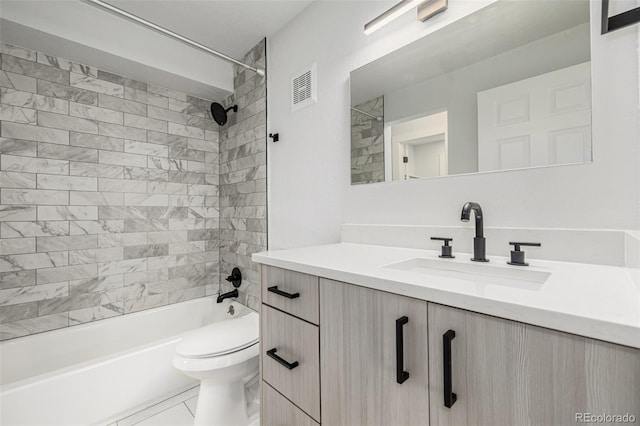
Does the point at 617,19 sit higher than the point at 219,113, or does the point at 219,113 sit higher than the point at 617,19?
the point at 219,113

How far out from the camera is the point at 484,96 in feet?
3.68

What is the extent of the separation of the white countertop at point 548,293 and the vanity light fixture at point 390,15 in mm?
1149

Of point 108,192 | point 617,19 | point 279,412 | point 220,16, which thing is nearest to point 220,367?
point 279,412

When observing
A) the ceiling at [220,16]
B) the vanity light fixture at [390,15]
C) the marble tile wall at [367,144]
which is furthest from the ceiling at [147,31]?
the marble tile wall at [367,144]

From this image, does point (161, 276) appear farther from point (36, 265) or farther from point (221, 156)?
point (221, 156)

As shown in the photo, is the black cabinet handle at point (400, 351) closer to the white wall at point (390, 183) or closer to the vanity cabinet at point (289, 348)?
the vanity cabinet at point (289, 348)

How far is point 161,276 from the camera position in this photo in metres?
2.39

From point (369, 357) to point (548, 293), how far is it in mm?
438

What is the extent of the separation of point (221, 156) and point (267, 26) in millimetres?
1223

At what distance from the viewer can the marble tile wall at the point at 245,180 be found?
7.45ft

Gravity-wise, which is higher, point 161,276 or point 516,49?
point 516,49

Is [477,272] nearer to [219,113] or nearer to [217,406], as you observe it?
[217,406]

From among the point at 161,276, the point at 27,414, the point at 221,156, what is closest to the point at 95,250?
the point at 161,276

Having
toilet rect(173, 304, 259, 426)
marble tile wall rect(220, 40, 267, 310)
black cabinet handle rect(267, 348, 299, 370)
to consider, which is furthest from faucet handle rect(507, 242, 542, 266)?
marble tile wall rect(220, 40, 267, 310)
